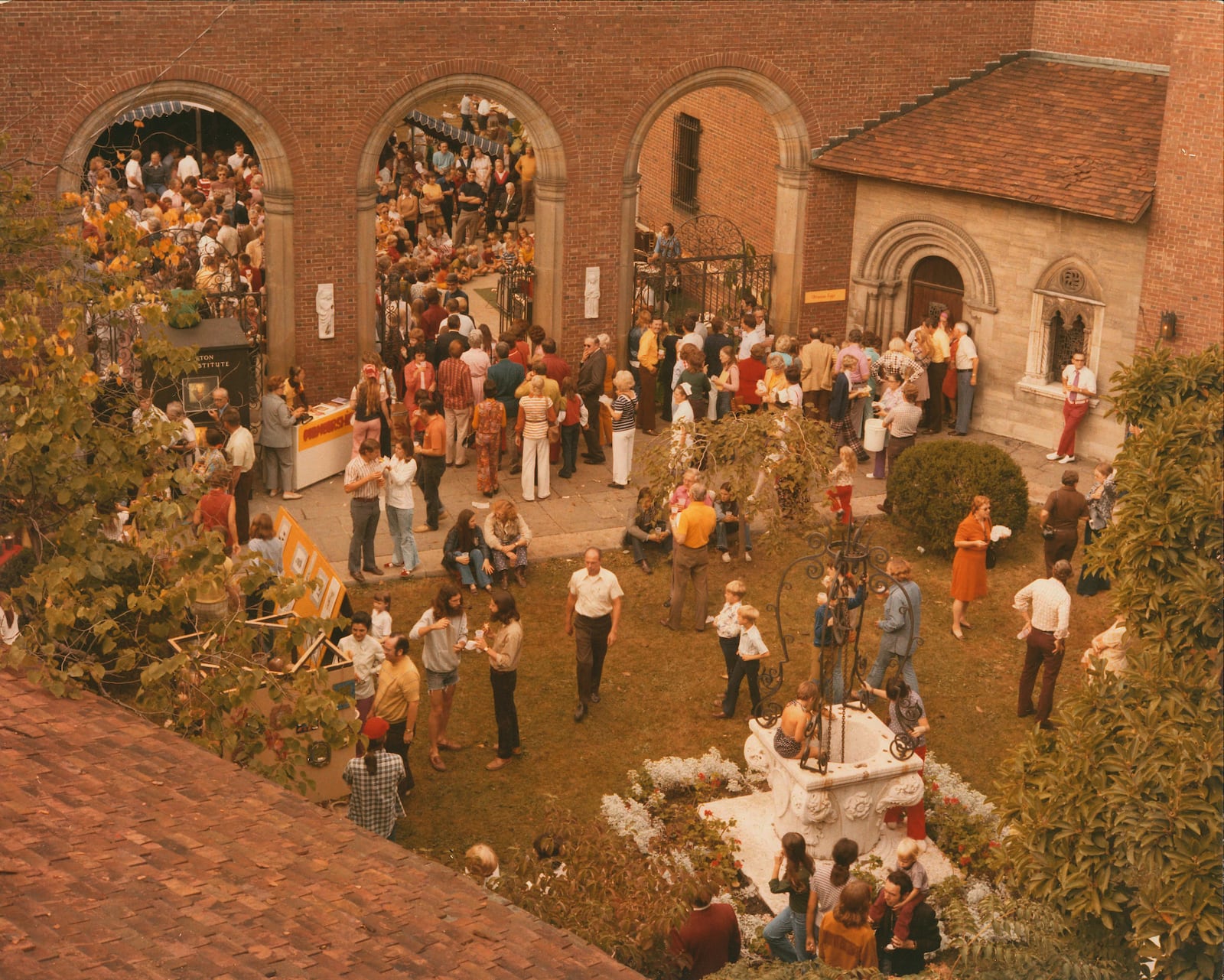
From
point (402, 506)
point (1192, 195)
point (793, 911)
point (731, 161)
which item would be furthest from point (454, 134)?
point (793, 911)

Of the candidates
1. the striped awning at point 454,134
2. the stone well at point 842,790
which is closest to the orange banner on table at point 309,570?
the stone well at point 842,790

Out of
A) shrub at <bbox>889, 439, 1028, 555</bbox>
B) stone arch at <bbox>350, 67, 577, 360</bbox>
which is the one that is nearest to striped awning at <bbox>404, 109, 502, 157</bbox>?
stone arch at <bbox>350, 67, 577, 360</bbox>

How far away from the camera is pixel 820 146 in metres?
22.9

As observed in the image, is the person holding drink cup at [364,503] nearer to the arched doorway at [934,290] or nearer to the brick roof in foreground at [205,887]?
the brick roof in foreground at [205,887]

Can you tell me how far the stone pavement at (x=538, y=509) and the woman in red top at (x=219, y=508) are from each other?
169 cm

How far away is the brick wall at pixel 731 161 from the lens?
26.3 metres

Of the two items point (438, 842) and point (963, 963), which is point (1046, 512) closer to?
point (438, 842)

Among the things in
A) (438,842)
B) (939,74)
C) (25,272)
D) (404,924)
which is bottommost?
(438,842)

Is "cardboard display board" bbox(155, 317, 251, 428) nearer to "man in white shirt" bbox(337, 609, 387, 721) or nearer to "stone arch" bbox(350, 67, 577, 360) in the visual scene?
"stone arch" bbox(350, 67, 577, 360)

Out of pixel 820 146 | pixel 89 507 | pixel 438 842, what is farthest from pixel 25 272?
pixel 820 146

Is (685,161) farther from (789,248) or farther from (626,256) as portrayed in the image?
→ (626,256)

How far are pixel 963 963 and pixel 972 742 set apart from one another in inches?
216

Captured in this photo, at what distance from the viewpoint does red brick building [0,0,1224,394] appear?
19.0m

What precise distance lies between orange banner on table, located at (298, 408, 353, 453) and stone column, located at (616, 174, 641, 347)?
4.32 meters
